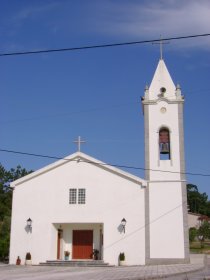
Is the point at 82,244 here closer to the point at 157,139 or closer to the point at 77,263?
the point at 77,263

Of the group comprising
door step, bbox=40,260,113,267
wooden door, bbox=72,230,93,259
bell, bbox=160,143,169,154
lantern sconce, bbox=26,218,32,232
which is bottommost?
door step, bbox=40,260,113,267

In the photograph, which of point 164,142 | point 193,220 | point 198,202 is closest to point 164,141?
point 164,142

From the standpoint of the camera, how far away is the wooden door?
27533 mm

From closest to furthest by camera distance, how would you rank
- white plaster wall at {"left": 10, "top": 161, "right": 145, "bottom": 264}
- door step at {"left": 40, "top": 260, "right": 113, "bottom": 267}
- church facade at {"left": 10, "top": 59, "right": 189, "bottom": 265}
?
1. door step at {"left": 40, "top": 260, "right": 113, "bottom": 267}
2. church facade at {"left": 10, "top": 59, "right": 189, "bottom": 265}
3. white plaster wall at {"left": 10, "top": 161, "right": 145, "bottom": 264}

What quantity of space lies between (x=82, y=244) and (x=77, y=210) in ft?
8.22

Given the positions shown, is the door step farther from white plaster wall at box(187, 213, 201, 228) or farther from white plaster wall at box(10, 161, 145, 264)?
white plaster wall at box(187, 213, 201, 228)

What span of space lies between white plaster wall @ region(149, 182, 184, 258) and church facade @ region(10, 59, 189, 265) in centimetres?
6

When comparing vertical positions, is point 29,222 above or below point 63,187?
below

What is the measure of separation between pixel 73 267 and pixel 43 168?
6817 mm

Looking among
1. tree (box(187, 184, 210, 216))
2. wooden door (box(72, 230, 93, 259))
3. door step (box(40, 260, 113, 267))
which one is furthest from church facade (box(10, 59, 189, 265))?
tree (box(187, 184, 210, 216))

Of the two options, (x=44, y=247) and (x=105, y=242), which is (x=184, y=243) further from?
(x=44, y=247)

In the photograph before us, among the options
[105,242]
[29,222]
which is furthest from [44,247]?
[105,242]

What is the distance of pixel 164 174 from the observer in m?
27.0

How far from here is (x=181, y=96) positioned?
28203 millimetres
